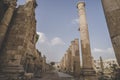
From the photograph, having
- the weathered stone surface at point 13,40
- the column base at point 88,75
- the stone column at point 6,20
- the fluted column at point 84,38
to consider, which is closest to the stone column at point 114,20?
the weathered stone surface at point 13,40

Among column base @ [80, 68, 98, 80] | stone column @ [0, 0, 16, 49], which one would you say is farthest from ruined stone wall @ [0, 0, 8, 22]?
column base @ [80, 68, 98, 80]

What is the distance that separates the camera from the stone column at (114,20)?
3577 millimetres

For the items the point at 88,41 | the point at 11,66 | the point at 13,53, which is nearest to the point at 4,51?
the point at 13,53

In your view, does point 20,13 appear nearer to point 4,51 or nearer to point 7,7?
point 7,7

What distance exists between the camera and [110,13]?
13.2 feet

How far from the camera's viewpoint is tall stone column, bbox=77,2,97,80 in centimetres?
1046

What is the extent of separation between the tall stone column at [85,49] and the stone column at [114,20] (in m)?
7.39

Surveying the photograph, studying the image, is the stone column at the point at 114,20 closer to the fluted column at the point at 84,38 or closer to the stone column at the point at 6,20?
the stone column at the point at 6,20

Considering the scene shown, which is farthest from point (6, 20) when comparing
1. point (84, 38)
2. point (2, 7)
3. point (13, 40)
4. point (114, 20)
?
point (84, 38)

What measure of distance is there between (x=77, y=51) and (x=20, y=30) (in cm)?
1202

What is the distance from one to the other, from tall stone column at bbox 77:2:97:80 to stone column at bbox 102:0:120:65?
739 cm

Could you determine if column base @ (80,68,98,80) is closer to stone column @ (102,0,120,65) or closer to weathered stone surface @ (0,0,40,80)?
weathered stone surface @ (0,0,40,80)

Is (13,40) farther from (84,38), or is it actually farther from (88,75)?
(84,38)

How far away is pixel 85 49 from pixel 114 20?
8408 mm
